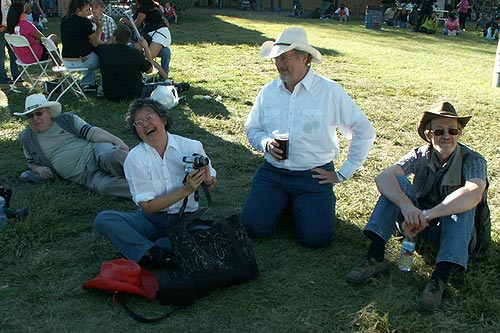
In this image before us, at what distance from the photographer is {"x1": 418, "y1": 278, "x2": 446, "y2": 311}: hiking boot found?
315 centimetres

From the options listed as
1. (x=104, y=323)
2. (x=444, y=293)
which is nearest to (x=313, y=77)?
(x=444, y=293)

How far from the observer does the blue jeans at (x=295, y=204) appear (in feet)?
12.9

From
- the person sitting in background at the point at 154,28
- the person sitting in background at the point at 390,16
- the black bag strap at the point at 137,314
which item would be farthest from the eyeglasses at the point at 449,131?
the person sitting in background at the point at 390,16

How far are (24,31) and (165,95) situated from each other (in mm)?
2664

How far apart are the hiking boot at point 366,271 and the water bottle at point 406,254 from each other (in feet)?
0.38

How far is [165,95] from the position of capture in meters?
7.55

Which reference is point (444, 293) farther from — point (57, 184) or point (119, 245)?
point (57, 184)

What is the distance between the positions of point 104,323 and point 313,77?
82.4 inches

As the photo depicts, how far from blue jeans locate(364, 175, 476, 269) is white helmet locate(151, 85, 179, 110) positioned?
4525mm

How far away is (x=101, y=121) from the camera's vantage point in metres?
7.11

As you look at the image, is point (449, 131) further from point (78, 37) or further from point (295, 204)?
point (78, 37)

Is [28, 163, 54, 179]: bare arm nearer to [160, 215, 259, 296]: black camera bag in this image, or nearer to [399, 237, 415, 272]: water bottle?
[160, 215, 259, 296]: black camera bag

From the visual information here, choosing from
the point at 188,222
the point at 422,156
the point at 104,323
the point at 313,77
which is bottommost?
the point at 104,323

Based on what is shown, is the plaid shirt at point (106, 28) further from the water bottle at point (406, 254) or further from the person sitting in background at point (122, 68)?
the water bottle at point (406, 254)
